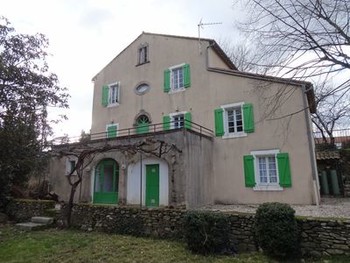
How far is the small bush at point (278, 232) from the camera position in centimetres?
677

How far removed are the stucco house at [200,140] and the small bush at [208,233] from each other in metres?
4.53

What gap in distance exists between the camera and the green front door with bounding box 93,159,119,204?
15.1 metres

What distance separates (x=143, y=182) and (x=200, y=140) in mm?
3767

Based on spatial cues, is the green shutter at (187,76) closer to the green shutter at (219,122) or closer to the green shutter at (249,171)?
the green shutter at (219,122)

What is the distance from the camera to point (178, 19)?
307 inches

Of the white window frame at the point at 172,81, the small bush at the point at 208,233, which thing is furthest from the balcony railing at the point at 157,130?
the small bush at the point at 208,233

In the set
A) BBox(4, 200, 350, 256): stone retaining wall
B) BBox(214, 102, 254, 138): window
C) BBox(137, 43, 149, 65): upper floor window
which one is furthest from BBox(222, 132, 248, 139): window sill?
BBox(137, 43, 149, 65): upper floor window

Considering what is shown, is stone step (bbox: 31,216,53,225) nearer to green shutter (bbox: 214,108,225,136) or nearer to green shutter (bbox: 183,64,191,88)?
green shutter (bbox: 214,108,225,136)

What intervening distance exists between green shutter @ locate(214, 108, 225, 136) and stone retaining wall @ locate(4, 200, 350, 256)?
6540mm

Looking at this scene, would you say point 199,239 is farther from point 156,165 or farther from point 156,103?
point 156,103

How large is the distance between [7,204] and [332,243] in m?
15.1

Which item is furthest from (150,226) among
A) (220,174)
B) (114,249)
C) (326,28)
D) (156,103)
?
(156,103)

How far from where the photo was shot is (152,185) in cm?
1395

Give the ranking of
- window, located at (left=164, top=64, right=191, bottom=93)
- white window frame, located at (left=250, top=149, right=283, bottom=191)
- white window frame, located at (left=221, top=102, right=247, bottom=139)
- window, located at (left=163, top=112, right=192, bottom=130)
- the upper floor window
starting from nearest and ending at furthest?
white window frame, located at (left=250, top=149, right=283, bottom=191) < white window frame, located at (left=221, top=102, right=247, bottom=139) < window, located at (left=163, top=112, right=192, bottom=130) < window, located at (left=164, top=64, right=191, bottom=93) < the upper floor window
